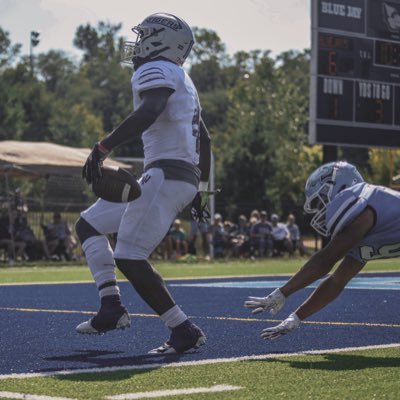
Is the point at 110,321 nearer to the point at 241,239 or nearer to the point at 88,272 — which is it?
the point at 88,272

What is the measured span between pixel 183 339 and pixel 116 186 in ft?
3.13

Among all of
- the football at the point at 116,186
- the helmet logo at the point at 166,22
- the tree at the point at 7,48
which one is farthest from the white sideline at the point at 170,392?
the tree at the point at 7,48

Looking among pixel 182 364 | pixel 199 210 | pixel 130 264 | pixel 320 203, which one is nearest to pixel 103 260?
pixel 130 264

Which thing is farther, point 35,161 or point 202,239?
point 202,239

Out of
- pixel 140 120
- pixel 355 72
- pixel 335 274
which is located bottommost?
pixel 335 274

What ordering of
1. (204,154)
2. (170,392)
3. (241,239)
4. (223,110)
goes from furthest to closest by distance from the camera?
(223,110) → (241,239) → (204,154) → (170,392)

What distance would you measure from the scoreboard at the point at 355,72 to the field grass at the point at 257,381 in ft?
46.6

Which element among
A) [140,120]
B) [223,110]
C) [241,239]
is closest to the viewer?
[140,120]

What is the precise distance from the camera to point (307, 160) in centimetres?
4988

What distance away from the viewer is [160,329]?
7.37 meters

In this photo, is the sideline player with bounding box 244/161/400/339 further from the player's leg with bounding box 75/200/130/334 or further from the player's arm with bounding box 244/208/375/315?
the player's leg with bounding box 75/200/130/334

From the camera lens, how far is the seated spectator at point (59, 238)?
21359mm

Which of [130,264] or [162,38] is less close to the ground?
[162,38]

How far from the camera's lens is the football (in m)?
5.86
